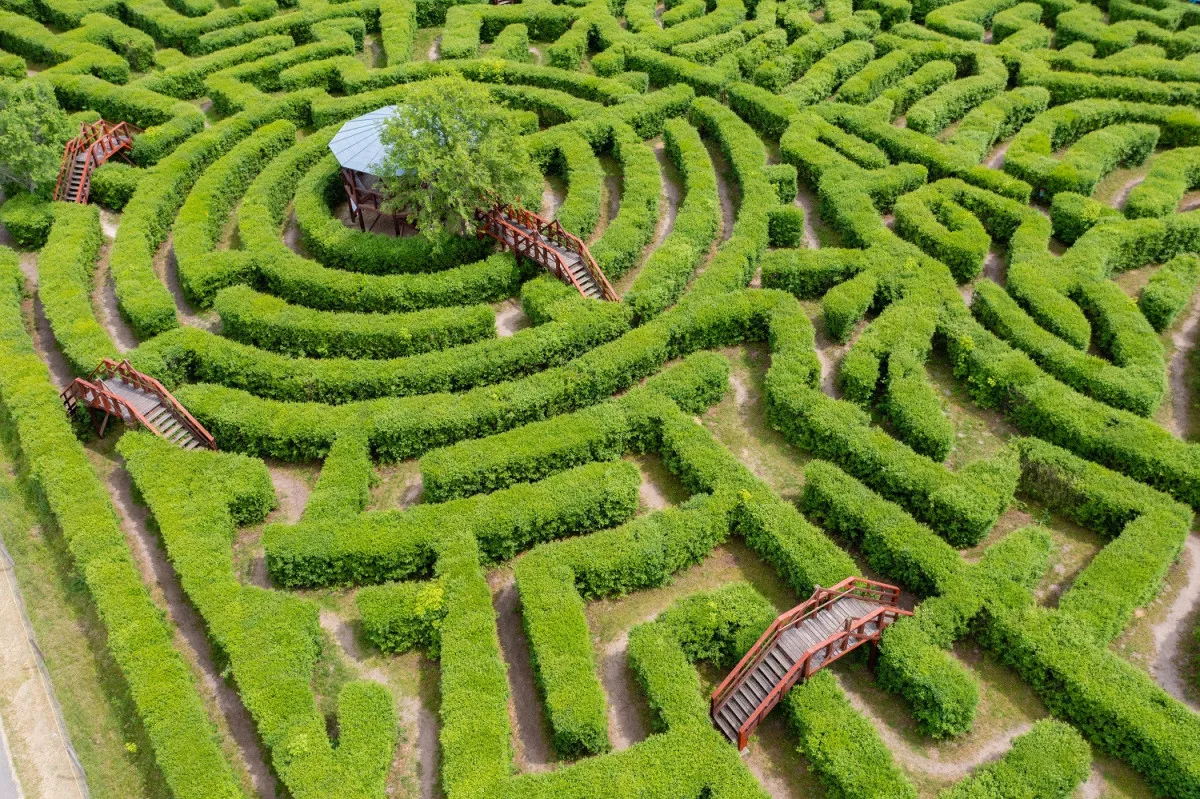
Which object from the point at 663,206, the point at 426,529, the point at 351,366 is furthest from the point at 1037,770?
the point at 663,206

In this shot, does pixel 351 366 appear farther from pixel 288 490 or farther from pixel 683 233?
pixel 683 233

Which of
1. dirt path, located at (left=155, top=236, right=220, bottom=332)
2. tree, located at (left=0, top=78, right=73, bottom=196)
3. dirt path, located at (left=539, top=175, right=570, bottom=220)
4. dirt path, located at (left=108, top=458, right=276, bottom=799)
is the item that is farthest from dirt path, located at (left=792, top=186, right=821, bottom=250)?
tree, located at (left=0, top=78, right=73, bottom=196)

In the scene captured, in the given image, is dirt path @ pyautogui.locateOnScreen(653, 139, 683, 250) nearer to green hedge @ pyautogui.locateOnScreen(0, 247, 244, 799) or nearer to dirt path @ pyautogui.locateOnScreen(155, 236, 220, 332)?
dirt path @ pyautogui.locateOnScreen(155, 236, 220, 332)

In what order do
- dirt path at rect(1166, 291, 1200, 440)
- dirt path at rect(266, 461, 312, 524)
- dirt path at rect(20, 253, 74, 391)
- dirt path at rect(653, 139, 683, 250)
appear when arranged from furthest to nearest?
dirt path at rect(653, 139, 683, 250) < dirt path at rect(20, 253, 74, 391) < dirt path at rect(1166, 291, 1200, 440) < dirt path at rect(266, 461, 312, 524)

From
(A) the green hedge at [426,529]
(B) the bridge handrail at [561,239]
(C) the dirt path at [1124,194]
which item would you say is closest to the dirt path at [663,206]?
(B) the bridge handrail at [561,239]

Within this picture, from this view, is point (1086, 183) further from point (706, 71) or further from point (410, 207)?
point (410, 207)

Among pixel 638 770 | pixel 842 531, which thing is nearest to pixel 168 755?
pixel 638 770
